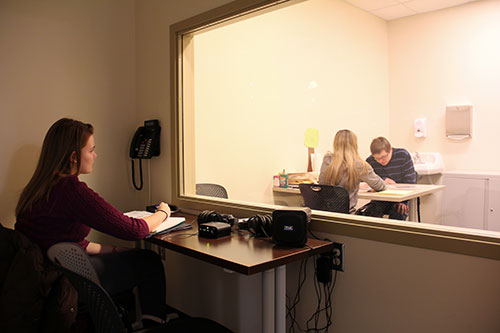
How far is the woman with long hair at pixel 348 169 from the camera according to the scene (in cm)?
285

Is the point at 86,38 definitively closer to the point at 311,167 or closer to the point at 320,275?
the point at 320,275

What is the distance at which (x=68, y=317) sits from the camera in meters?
1.58

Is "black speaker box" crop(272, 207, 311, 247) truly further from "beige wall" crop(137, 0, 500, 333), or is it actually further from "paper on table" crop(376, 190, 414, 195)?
"paper on table" crop(376, 190, 414, 195)

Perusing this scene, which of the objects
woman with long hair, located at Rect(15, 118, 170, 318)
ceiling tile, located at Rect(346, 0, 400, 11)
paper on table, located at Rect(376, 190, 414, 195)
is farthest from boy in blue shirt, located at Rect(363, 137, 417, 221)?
woman with long hair, located at Rect(15, 118, 170, 318)

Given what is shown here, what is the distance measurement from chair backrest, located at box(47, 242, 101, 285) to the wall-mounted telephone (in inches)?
47.9

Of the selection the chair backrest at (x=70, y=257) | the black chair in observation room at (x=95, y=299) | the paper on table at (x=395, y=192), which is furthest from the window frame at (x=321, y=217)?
the paper on table at (x=395, y=192)

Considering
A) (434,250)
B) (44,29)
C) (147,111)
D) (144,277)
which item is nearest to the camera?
(434,250)

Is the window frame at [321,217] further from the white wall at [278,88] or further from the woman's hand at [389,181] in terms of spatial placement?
the woman's hand at [389,181]

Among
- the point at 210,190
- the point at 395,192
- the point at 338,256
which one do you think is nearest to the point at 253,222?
the point at 338,256

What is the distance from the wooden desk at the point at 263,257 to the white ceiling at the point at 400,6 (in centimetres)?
380

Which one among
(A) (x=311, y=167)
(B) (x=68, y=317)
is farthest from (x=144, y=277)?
(A) (x=311, y=167)

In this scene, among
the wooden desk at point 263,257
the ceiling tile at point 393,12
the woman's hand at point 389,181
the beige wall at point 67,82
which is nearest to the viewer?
the wooden desk at point 263,257

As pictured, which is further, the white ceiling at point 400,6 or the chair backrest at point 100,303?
the white ceiling at point 400,6

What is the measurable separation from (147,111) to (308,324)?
1748mm
